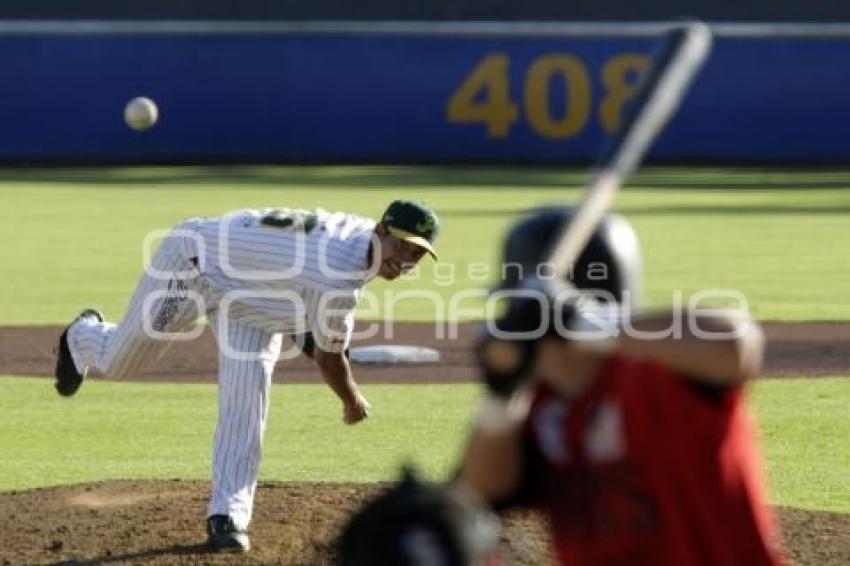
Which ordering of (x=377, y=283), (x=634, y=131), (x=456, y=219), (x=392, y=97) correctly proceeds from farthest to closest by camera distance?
(x=392, y=97), (x=456, y=219), (x=377, y=283), (x=634, y=131)

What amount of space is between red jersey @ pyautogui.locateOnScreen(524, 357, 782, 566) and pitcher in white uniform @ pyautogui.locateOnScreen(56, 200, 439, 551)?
157 inches

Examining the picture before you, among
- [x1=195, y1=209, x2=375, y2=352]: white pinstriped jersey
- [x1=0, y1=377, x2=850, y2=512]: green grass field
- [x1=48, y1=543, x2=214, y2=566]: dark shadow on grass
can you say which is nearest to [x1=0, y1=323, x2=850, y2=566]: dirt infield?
[x1=48, y1=543, x2=214, y2=566]: dark shadow on grass

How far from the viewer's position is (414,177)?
105ft

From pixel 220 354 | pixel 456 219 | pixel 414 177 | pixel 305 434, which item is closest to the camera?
pixel 220 354

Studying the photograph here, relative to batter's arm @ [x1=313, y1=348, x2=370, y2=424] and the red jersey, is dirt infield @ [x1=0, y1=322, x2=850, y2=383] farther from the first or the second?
the red jersey

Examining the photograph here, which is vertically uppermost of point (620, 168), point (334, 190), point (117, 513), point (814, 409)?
point (334, 190)

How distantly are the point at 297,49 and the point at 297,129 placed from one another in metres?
1.40

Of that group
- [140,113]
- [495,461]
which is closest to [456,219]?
[140,113]

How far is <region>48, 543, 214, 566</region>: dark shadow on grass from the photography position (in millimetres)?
7559

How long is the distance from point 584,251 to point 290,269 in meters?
4.15

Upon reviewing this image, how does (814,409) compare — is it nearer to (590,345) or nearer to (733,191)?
(590,345)

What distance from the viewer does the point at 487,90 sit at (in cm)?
3509

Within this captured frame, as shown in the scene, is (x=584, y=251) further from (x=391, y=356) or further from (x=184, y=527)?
(x=391, y=356)

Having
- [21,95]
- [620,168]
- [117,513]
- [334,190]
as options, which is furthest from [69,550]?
[21,95]
